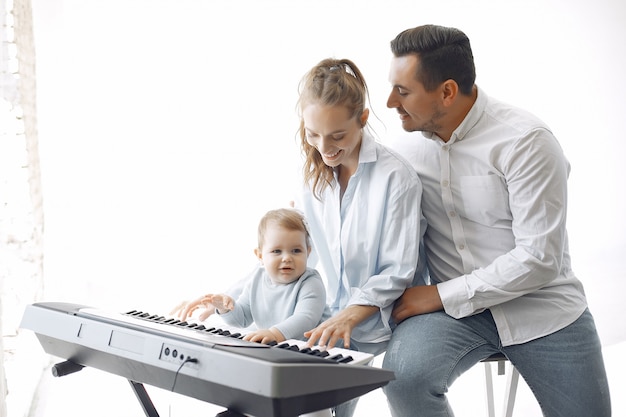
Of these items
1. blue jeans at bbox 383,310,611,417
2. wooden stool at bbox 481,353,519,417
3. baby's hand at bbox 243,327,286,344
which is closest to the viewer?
baby's hand at bbox 243,327,286,344

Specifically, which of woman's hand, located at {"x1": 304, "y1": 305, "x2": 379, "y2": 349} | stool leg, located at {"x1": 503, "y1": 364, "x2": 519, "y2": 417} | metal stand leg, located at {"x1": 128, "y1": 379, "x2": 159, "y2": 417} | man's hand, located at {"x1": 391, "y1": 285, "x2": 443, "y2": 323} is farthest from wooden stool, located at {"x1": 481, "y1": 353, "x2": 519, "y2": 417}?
metal stand leg, located at {"x1": 128, "y1": 379, "x2": 159, "y2": 417}

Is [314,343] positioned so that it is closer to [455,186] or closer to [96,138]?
[455,186]

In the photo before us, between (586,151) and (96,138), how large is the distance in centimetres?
331

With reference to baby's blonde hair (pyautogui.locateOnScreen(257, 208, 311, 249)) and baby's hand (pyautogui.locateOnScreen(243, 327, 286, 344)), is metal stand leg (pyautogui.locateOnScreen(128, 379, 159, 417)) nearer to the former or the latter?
baby's hand (pyautogui.locateOnScreen(243, 327, 286, 344))

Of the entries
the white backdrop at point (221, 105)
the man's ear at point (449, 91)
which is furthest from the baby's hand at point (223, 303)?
the white backdrop at point (221, 105)

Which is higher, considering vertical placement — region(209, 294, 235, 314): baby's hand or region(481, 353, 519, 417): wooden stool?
region(209, 294, 235, 314): baby's hand

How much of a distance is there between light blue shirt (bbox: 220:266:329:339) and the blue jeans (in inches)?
9.9

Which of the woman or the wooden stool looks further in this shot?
the wooden stool

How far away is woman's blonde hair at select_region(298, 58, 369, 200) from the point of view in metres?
2.08

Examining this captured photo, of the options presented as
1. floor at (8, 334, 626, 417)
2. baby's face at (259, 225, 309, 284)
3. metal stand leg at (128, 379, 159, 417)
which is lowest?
floor at (8, 334, 626, 417)

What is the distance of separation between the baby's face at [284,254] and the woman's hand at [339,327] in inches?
8.9

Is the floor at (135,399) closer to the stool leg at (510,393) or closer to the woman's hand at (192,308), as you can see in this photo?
the stool leg at (510,393)

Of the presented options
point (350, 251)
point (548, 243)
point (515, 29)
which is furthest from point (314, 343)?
point (515, 29)

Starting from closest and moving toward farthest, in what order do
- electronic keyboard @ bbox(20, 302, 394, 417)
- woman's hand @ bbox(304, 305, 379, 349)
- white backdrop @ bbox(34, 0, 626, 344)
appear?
electronic keyboard @ bbox(20, 302, 394, 417), woman's hand @ bbox(304, 305, 379, 349), white backdrop @ bbox(34, 0, 626, 344)
